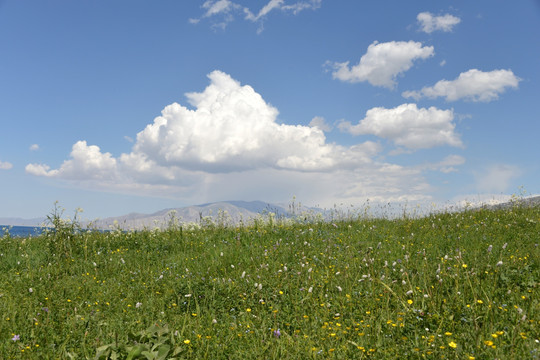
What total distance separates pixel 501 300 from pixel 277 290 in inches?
125

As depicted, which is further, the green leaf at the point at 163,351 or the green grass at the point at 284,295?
the green grass at the point at 284,295

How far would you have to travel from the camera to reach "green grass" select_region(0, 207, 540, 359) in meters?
4.11

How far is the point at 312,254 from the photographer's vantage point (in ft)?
24.6

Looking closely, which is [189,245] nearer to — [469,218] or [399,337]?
[399,337]

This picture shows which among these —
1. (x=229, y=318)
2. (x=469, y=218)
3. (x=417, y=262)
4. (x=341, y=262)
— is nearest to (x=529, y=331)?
(x=417, y=262)

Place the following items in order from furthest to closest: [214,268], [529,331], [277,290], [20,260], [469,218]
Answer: [469,218] → [20,260] → [214,268] → [277,290] → [529,331]

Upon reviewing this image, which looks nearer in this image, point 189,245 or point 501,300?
point 501,300

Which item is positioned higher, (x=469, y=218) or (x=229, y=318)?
(x=469, y=218)

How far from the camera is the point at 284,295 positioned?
5.75 meters

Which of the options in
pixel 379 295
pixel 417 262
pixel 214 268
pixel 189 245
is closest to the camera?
pixel 379 295

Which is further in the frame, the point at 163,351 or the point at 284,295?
the point at 284,295

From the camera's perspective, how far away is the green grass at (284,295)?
13.5 ft

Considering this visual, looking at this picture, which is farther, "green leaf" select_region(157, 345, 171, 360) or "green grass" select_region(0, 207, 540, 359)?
"green grass" select_region(0, 207, 540, 359)

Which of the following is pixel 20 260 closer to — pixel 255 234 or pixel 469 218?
pixel 255 234
